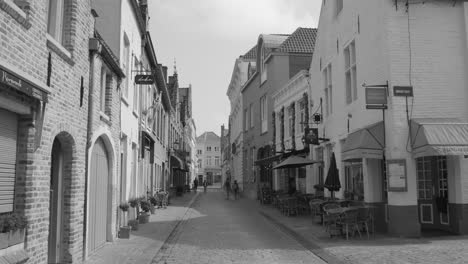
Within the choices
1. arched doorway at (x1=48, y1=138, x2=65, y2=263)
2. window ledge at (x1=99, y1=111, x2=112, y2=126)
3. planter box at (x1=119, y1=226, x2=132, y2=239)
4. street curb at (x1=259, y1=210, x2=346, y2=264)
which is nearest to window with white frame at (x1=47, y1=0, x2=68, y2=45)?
arched doorway at (x1=48, y1=138, x2=65, y2=263)

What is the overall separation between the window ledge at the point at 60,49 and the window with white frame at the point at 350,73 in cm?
999

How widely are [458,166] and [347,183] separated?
5.26 metres

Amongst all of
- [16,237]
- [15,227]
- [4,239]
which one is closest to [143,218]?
[16,237]

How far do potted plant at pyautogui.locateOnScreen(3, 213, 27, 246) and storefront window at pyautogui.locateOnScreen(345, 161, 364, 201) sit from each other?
11489 millimetres

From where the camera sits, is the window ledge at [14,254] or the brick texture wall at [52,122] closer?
the window ledge at [14,254]

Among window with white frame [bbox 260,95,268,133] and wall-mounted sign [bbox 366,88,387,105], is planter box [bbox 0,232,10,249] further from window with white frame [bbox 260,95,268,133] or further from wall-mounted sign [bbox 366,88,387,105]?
window with white frame [bbox 260,95,268,133]

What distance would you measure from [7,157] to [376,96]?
30.5ft

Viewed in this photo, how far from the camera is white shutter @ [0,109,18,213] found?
6.22 meters

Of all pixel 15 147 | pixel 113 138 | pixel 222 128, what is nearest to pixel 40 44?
pixel 15 147

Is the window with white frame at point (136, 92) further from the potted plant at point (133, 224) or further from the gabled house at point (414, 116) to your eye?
the gabled house at point (414, 116)

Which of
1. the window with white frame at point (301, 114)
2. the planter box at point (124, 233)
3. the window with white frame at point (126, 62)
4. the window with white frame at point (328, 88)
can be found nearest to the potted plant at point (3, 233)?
the planter box at point (124, 233)

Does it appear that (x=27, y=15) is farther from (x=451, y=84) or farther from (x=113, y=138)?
(x=451, y=84)

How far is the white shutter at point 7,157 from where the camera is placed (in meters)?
6.22

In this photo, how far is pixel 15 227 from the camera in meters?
6.25
